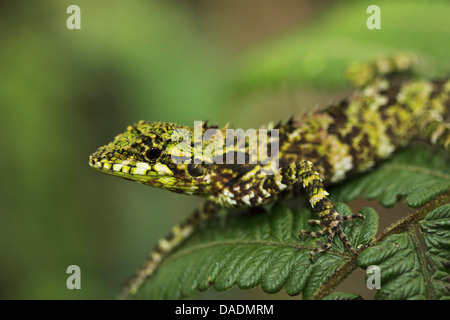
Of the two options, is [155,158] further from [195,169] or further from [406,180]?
[406,180]

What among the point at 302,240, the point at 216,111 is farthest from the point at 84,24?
the point at 302,240

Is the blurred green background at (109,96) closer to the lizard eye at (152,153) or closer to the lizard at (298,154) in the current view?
the lizard at (298,154)

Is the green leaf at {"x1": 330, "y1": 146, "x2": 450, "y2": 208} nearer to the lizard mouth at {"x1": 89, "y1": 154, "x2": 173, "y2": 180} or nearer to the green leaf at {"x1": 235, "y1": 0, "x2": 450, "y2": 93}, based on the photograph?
the green leaf at {"x1": 235, "y1": 0, "x2": 450, "y2": 93}

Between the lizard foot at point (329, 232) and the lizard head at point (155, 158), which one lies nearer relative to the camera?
the lizard foot at point (329, 232)

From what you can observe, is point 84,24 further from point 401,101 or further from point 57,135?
point 401,101

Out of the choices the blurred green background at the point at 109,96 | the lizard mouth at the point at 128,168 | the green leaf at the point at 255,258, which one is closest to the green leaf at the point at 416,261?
the green leaf at the point at 255,258

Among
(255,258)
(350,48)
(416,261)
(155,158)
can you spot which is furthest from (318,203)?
(350,48)
